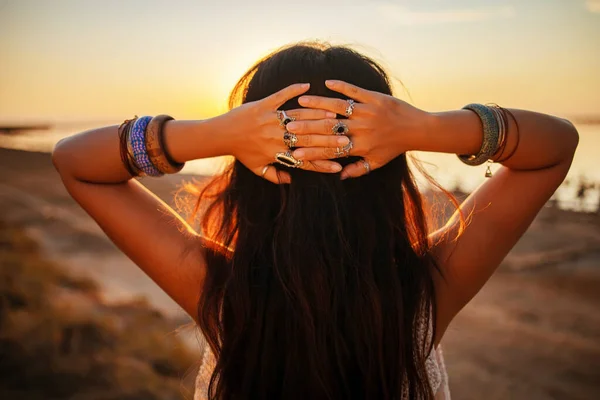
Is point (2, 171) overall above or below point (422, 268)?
below

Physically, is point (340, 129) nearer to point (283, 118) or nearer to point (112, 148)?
point (283, 118)

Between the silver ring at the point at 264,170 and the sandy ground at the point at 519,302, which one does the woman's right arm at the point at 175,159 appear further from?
the sandy ground at the point at 519,302

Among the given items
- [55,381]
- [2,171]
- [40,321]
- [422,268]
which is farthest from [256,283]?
[2,171]

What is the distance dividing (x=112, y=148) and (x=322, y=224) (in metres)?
0.63

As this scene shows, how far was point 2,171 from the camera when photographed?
940 cm

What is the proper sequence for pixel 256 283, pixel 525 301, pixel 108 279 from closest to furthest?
1. pixel 256 283
2. pixel 525 301
3. pixel 108 279

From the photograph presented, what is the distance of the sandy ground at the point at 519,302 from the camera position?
3.42 m

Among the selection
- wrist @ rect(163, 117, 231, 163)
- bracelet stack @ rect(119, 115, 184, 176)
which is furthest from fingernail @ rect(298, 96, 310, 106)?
bracelet stack @ rect(119, 115, 184, 176)

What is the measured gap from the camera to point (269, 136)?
4.26 feet

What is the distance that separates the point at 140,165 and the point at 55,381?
2.18 m

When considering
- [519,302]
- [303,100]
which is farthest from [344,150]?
[519,302]

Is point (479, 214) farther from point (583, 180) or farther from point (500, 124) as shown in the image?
point (583, 180)

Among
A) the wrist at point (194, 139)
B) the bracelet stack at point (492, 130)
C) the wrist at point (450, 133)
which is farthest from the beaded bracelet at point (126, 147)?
the bracelet stack at point (492, 130)

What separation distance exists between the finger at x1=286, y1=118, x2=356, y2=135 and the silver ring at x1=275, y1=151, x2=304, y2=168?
0.21 feet
